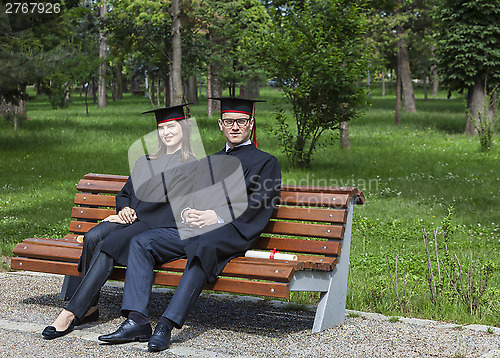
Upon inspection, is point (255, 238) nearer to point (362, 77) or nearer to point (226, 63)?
point (362, 77)

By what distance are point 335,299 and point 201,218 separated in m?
1.09

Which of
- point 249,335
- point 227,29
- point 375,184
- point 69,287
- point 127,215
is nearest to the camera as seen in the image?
point 249,335

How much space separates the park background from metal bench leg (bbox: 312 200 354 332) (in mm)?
503

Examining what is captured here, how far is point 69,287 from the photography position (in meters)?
5.39

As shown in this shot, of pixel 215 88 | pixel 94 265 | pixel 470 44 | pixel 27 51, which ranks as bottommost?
pixel 94 265

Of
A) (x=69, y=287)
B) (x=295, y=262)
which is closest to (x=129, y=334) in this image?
(x=295, y=262)

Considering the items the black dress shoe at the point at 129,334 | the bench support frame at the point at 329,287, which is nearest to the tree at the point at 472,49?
the bench support frame at the point at 329,287

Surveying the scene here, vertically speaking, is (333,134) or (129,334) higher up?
(333,134)

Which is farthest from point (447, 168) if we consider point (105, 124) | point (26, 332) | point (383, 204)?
point (105, 124)

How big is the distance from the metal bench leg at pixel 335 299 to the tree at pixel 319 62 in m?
8.91

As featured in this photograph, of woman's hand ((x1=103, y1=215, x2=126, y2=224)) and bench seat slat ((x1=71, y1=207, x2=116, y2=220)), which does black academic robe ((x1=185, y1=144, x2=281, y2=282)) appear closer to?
woman's hand ((x1=103, y1=215, x2=126, y2=224))

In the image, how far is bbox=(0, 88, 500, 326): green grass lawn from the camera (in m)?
6.25

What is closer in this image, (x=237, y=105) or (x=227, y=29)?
(x=237, y=105)

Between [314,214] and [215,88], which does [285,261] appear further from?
[215,88]
